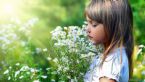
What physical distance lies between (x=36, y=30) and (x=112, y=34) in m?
5.40

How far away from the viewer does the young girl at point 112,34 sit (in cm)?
374

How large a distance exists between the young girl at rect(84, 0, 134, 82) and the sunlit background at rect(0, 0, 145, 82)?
0.52 meters

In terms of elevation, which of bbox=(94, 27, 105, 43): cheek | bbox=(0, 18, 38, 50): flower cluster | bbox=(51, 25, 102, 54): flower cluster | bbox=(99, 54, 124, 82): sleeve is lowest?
bbox=(99, 54, 124, 82): sleeve

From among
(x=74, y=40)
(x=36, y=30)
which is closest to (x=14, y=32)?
(x=74, y=40)

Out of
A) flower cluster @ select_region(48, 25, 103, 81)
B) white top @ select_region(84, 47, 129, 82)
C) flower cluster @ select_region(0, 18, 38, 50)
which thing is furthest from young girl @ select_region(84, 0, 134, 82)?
flower cluster @ select_region(0, 18, 38, 50)

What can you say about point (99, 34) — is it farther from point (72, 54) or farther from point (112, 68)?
point (72, 54)

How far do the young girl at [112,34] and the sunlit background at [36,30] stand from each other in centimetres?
52

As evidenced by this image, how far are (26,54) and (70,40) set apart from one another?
A: 4.88 feet

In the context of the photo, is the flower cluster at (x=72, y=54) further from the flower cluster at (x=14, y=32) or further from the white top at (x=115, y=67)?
the flower cluster at (x=14, y=32)

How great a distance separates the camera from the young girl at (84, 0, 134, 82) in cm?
374

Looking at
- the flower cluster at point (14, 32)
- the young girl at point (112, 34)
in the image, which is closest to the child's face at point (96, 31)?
the young girl at point (112, 34)

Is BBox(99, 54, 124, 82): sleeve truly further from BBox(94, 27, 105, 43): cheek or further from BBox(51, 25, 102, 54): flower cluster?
BBox(51, 25, 102, 54): flower cluster

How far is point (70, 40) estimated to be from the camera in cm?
419

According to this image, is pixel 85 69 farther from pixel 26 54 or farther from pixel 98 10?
pixel 26 54
